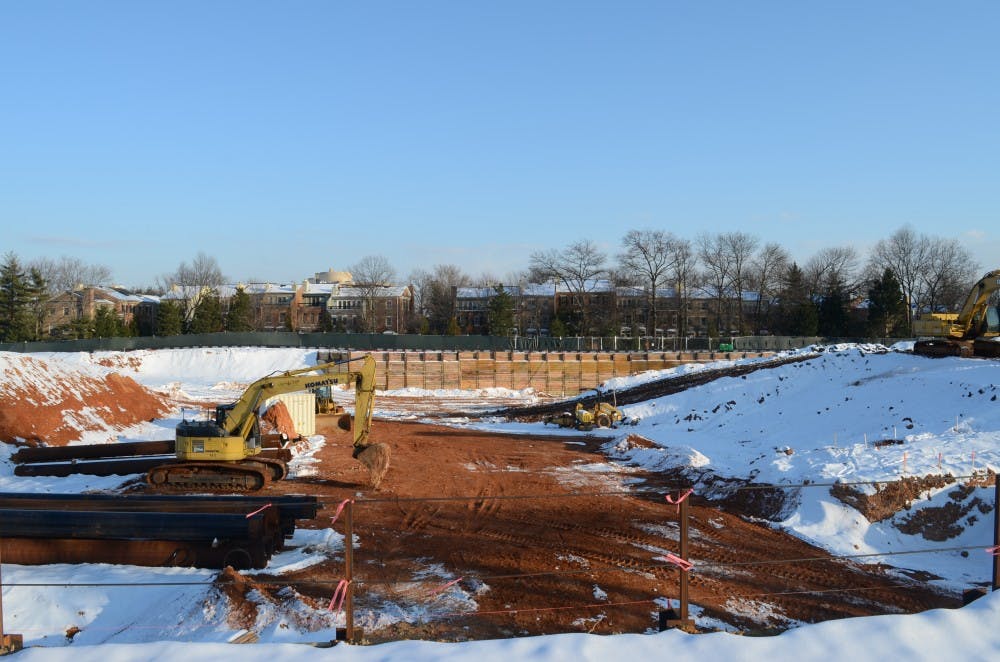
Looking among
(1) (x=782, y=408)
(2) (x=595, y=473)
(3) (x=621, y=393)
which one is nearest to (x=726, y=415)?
(1) (x=782, y=408)

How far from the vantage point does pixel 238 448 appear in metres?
18.4

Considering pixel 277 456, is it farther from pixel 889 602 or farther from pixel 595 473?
pixel 889 602

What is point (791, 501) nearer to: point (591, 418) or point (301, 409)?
point (591, 418)

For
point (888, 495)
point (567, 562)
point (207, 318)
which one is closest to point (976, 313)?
point (888, 495)

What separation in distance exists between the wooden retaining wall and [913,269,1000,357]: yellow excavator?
78.8ft

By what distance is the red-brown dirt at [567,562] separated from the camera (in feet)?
32.0

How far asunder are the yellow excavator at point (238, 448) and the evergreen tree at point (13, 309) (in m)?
66.4

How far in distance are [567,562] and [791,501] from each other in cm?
650

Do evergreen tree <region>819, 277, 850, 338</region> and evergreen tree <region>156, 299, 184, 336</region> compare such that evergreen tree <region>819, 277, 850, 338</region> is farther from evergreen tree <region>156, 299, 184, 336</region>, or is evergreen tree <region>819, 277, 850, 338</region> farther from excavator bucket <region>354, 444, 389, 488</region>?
excavator bucket <region>354, 444, 389, 488</region>

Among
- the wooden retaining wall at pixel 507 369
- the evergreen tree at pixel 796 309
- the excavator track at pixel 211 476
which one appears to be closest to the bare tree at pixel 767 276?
the evergreen tree at pixel 796 309

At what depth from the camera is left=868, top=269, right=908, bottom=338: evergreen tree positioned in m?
73.1

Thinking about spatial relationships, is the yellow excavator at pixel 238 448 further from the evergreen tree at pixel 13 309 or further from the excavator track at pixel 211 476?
the evergreen tree at pixel 13 309

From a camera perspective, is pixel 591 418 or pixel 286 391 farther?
pixel 591 418

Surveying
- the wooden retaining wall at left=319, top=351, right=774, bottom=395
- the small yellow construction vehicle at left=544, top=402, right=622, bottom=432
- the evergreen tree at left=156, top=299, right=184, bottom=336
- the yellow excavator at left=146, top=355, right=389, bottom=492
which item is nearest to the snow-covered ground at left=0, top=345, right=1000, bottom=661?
the small yellow construction vehicle at left=544, top=402, right=622, bottom=432
